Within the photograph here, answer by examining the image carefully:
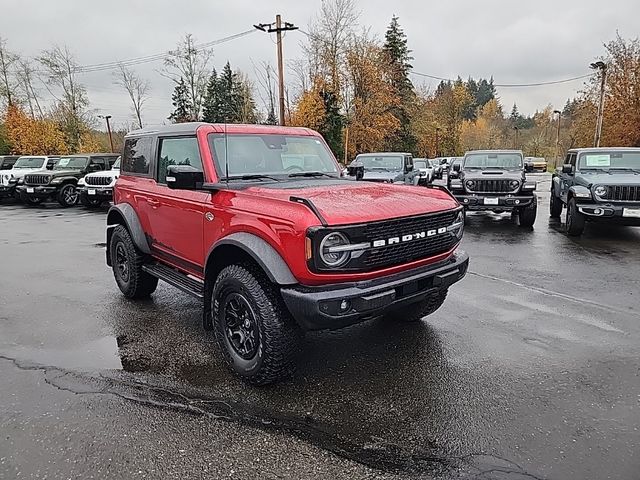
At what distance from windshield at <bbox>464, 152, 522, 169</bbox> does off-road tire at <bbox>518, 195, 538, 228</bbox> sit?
1.41m

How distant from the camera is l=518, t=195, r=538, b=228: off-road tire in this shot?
1053 cm

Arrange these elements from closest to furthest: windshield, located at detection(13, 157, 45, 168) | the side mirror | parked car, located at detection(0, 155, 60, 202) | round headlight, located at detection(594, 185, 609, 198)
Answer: the side mirror, round headlight, located at detection(594, 185, 609, 198), parked car, located at detection(0, 155, 60, 202), windshield, located at detection(13, 157, 45, 168)

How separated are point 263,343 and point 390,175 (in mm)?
12189

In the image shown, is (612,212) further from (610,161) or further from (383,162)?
(383,162)

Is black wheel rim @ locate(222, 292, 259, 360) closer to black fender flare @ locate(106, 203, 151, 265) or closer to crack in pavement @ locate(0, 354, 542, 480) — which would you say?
crack in pavement @ locate(0, 354, 542, 480)

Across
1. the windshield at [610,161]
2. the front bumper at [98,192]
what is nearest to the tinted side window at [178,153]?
the windshield at [610,161]

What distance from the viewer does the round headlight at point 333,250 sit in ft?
10.1

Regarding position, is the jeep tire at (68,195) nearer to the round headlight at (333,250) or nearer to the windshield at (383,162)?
Answer: the windshield at (383,162)

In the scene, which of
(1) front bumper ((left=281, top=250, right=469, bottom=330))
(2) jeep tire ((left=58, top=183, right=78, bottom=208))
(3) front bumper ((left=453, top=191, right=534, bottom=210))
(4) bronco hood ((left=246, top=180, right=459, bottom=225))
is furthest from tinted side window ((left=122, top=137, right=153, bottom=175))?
(2) jeep tire ((left=58, top=183, right=78, bottom=208))

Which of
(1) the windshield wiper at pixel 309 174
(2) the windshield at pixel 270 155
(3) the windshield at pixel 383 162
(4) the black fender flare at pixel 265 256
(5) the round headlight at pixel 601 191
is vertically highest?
(2) the windshield at pixel 270 155

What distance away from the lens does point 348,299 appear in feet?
10.1

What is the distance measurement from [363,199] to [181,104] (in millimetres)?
42170

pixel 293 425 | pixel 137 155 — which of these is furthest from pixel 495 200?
pixel 293 425

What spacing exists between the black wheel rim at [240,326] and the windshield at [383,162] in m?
12.4
